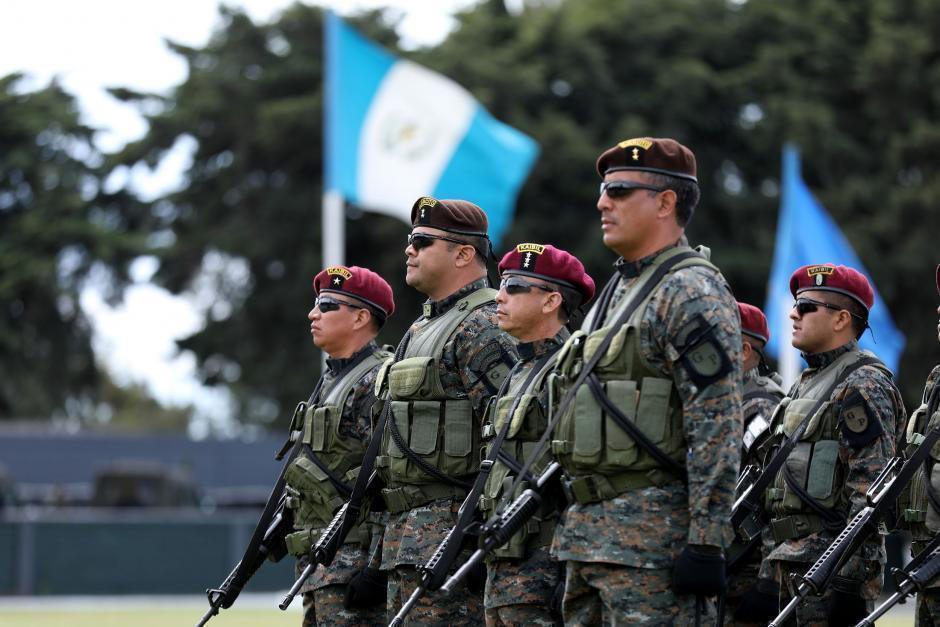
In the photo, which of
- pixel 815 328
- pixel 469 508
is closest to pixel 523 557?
pixel 469 508

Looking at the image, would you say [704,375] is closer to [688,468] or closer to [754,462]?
[688,468]

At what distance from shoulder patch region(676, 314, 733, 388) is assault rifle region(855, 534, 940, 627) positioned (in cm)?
179

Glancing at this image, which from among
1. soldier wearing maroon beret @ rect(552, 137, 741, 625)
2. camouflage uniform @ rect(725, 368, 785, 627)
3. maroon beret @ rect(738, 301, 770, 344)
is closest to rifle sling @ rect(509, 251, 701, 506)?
soldier wearing maroon beret @ rect(552, 137, 741, 625)

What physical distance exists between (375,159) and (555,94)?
12.4 meters

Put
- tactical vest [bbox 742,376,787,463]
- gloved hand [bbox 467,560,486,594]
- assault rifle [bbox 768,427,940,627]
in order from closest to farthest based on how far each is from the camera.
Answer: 1. assault rifle [bbox 768,427,940,627]
2. gloved hand [bbox 467,560,486,594]
3. tactical vest [bbox 742,376,787,463]

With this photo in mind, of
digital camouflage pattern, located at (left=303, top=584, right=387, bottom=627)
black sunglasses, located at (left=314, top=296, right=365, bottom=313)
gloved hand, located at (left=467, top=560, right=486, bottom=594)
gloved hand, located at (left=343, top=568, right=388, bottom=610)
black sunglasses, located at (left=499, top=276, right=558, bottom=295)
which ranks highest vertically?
black sunglasses, located at (left=314, top=296, right=365, bottom=313)

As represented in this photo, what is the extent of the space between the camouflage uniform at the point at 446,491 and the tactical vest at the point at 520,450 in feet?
0.87

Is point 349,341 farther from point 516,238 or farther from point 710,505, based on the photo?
point 516,238

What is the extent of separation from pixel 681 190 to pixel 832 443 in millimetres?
2175

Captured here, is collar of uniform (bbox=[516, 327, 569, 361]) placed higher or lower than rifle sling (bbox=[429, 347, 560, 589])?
higher

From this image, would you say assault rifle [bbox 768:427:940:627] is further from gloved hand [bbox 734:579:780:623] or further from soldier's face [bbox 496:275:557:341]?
soldier's face [bbox 496:275:557:341]

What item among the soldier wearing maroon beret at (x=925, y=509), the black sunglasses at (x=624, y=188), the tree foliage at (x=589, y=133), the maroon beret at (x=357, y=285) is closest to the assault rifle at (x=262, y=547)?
the maroon beret at (x=357, y=285)

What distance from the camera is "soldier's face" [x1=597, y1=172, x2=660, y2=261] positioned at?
5.82 meters

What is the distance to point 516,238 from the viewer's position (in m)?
28.2
